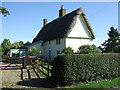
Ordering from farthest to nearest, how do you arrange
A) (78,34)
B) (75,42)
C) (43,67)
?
(78,34)
(75,42)
(43,67)

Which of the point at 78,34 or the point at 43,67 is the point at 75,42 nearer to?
the point at 78,34

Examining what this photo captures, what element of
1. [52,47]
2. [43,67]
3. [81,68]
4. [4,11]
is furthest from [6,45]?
[81,68]

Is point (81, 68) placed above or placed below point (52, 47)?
below

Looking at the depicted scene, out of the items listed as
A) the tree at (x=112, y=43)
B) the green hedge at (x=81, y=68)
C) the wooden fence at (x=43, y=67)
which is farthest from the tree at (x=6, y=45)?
the green hedge at (x=81, y=68)

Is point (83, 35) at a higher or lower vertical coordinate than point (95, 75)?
higher

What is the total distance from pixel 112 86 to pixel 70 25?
14822mm

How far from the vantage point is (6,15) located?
13.3m

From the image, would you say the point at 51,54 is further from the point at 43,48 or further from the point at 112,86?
the point at 112,86

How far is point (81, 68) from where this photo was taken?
7758 millimetres

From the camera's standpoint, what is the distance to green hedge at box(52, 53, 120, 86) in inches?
287

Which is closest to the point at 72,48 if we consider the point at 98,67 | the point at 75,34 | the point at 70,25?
the point at 75,34

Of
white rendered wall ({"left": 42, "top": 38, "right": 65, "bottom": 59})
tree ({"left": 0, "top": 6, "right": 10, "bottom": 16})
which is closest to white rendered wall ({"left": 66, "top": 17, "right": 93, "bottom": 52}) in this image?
white rendered wall ({"left": 42, "top": 38, "right": 65, "bottom": 59})

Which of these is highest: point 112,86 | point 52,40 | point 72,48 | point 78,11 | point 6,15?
point 78,11

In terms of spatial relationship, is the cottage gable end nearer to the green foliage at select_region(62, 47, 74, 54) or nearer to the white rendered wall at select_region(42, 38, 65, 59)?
the white rendered wall at select_region(42, 38, 65, 59)
